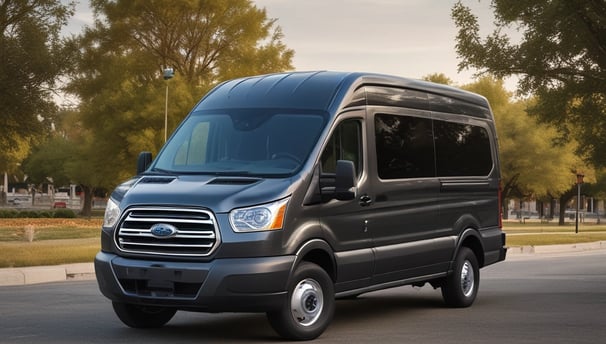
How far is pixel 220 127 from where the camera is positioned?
10492 mm

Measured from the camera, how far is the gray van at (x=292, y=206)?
9.07 m

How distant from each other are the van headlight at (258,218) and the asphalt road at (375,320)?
3.95 ft

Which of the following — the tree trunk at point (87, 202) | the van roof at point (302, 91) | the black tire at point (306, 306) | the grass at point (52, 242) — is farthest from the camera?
the tree trunk at point (87, 202)

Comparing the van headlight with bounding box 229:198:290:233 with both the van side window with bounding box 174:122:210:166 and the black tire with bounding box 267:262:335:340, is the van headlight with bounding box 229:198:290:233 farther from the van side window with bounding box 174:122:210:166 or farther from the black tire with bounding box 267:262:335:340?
the van side window with bounding box 174:122:210:166

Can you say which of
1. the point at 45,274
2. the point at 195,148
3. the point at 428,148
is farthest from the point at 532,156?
the point at 195,148

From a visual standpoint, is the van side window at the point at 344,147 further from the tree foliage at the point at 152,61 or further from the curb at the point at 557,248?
the tree foliage at the point at 152,61

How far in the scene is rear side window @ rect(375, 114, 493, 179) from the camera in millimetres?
11086

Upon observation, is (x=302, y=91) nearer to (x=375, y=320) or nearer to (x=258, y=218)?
(x=258, y=218)

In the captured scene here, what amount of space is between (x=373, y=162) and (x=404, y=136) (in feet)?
3.25

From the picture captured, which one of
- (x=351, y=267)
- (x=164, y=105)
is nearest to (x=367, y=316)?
(x=351, y=267)

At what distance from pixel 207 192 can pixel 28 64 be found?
26979 mm

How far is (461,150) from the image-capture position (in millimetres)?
13078

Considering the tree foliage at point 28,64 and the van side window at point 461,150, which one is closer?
the van side window at point 461,150

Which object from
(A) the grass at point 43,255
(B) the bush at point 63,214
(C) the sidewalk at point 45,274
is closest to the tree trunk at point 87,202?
(B) the bush at point 63,214
